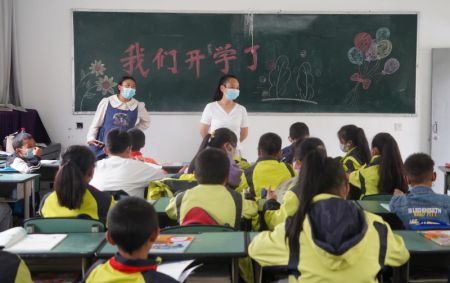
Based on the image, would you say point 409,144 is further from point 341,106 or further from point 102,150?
point 102,150

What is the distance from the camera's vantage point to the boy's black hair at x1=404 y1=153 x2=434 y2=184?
2582mm

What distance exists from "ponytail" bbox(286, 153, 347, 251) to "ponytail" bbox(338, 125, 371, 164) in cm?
229

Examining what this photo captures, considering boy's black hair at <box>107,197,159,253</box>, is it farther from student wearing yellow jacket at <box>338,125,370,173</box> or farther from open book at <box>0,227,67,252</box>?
student wearing yellow jacket at <box>338,125,370,173</box>

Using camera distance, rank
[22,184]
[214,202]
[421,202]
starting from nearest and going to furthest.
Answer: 1. [214,202]
2. [421,202]
3. [22,184]

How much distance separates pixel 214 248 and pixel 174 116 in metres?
4.07

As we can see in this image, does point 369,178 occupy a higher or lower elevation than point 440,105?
lower

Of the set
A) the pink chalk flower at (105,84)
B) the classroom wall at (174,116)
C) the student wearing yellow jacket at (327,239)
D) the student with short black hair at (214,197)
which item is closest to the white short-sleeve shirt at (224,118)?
the classroom wall at (174,116)

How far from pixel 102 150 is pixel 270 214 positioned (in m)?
2.65

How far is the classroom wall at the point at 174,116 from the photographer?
590 centimetres

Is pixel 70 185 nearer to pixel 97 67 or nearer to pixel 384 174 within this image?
pixel 384 174

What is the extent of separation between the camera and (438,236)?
223 cm

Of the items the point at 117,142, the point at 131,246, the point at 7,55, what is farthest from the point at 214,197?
the point at 7,55

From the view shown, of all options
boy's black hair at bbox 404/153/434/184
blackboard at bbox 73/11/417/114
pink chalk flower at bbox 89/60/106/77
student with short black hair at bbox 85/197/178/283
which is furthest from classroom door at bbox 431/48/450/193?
student with short black hair at bbox 85/197/178/283

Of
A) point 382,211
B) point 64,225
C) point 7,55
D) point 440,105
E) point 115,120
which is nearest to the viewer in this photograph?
point 64,225
